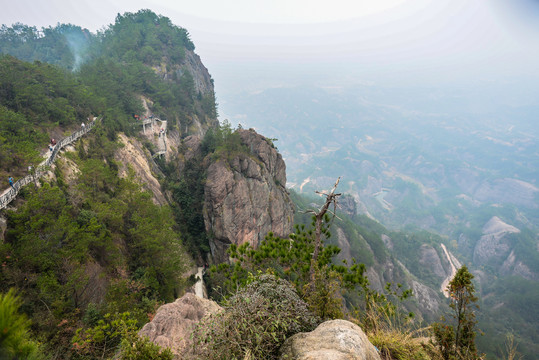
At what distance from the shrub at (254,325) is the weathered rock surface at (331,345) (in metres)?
0.33

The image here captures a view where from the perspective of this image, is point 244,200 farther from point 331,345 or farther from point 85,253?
point 331,345

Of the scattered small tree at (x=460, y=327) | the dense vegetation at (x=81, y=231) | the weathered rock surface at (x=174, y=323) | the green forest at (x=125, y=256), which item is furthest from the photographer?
the dense vegetation at (x=81, y=231)

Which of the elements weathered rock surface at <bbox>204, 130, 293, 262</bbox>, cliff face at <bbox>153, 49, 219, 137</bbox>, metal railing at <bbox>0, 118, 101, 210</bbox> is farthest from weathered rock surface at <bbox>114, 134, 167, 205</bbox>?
cliff face at <bbox>153, 49, 219, 137</bbox>

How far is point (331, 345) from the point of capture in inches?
226

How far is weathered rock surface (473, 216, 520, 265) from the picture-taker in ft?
411

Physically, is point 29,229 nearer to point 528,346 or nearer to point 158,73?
point 158,73

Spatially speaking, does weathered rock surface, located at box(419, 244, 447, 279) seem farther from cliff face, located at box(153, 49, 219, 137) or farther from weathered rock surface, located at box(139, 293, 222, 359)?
weathered rock surface, located at box(139, 293, 222, 359)

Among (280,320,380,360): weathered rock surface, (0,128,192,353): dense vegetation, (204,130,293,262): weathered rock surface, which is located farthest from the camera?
(204,130,293,262): weathered rock surface

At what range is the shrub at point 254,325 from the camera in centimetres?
584

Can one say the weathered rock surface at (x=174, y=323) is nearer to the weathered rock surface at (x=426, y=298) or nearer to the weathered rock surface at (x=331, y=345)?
the weathered rock surface at (x=331, y=345)

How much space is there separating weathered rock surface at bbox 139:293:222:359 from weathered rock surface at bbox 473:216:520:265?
162 m

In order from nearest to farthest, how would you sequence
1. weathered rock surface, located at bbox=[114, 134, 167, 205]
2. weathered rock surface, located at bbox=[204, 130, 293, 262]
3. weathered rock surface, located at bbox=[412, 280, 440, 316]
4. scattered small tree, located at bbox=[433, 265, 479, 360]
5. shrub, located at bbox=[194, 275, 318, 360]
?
shrub, located at bbox=[194, 275, 318, 360], scattered small tree, located at bbox=[433, 265, 479, 360], weathered rock surface, located at bbox=[114, 134, 167, 205], weathered rock surface, located at bbox=[204, 130, 293, 262], weathered rock surface, located at bbox=[412, 280, 440, 316]

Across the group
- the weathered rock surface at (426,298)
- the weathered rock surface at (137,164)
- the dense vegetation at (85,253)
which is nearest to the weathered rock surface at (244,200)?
the weathered rock surface at (137,164)

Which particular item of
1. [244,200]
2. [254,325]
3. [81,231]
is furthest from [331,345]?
[244,200]
